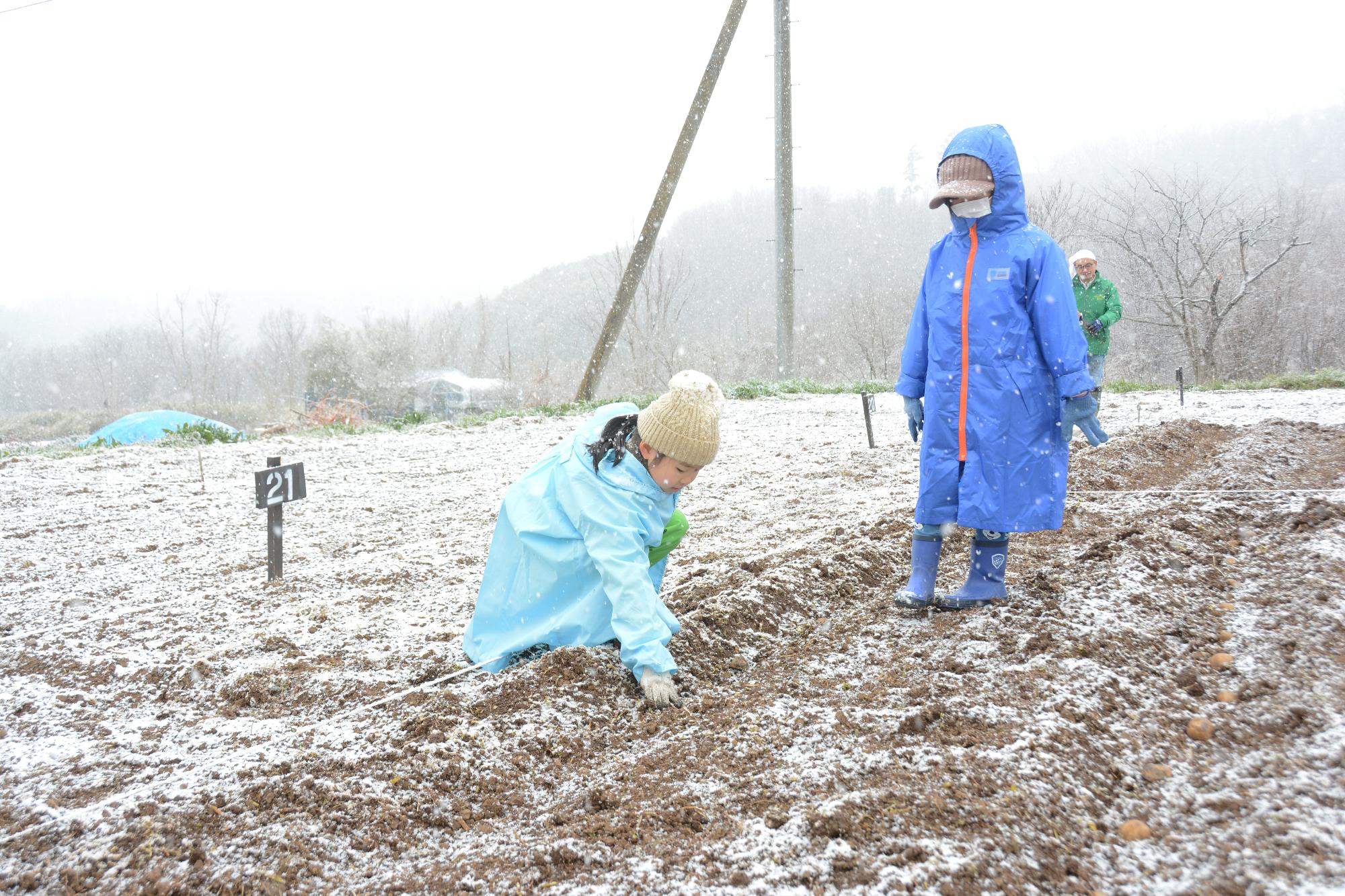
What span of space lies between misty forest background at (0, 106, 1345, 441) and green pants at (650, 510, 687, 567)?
51.0 ft

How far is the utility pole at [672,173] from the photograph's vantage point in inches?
445

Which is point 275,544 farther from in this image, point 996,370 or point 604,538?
point 996,370

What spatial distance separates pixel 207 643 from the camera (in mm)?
3410

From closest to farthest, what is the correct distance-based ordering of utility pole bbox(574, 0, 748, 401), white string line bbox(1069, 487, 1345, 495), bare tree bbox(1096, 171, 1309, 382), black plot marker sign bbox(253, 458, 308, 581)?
white string line bbox(1069, 487, 1345, 495) < black plot marker sign bbox(253, 458, 308, 581) < utility pole bbox(574, 0, 748, 401) < bare tree bbox(1096, 171, 1309, 382)

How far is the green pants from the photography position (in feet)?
9.24

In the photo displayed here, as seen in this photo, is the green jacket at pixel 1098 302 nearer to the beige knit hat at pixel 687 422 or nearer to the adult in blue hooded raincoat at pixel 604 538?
the adult in blue hooded raincoat at pixel 604 538

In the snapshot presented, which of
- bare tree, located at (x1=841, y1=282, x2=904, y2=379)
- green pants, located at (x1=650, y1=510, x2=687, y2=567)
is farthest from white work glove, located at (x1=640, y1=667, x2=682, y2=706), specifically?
bare tree, located at (x1=841, y1=282, x2=904, y2=379)

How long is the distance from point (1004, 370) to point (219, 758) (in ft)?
A: 9.02

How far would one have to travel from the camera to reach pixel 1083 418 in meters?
2.69

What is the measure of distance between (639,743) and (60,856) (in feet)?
4.36

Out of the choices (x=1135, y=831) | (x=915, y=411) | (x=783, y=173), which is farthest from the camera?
(x=783, y=173)

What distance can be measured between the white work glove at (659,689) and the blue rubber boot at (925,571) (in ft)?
3.41

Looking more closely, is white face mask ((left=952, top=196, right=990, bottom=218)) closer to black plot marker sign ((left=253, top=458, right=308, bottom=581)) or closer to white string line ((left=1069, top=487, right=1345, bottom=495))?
white string line ((left=1069, top=487, right=1345, bottom=495))

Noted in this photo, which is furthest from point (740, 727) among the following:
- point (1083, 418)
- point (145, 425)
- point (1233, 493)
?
point (145, 425)
